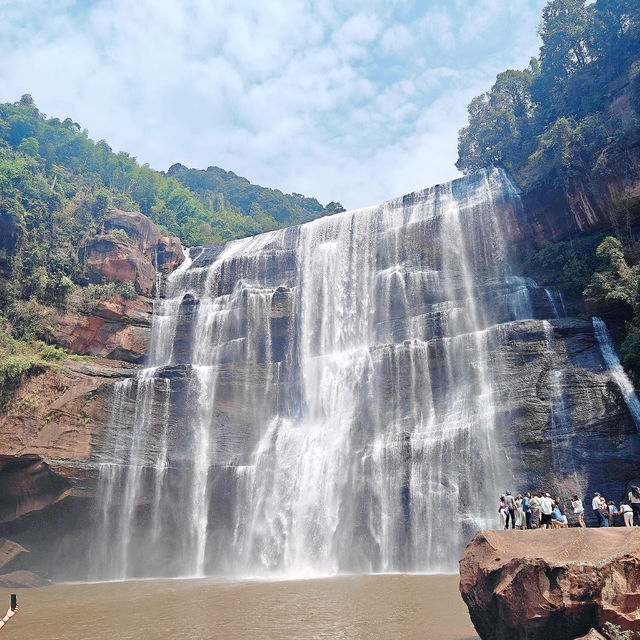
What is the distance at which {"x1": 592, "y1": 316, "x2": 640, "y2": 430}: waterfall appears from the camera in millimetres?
19611

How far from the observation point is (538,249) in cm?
2919

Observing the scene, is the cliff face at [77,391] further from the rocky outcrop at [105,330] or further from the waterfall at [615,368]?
the waterfall at [615,368]

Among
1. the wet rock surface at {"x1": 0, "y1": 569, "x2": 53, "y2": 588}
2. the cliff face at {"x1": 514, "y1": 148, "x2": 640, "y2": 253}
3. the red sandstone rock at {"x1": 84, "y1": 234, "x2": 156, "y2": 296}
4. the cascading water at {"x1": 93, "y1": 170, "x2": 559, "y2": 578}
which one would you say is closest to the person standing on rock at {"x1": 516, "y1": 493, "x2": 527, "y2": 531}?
the cascading water at {"x1": 93, "y1": 170, "x2": 559, "y2": 578}

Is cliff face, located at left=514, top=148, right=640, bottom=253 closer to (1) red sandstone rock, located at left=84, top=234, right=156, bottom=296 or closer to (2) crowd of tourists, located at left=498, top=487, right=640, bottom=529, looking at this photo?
(2) crowd of tourists, located at left=498, top=487, right=640, bottom=529

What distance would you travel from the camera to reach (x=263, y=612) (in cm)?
1196

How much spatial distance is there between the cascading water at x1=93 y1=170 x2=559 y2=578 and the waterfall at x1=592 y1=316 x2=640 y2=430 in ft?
11.4

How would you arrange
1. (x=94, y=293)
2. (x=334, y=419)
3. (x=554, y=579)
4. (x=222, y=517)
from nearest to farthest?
(x=554, y=579) → (x=222, y=517) → (x=334, y=419) → (x=94, y=293)

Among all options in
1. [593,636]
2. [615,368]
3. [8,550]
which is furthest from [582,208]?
[8,550]

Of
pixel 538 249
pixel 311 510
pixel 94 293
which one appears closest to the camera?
pixel 311 510

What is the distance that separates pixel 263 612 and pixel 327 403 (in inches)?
618

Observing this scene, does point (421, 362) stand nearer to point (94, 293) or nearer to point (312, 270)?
point (312, 270)

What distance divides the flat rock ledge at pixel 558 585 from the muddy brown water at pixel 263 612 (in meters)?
1.51

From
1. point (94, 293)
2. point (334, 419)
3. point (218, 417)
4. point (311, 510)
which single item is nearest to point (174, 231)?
point (94, 293)

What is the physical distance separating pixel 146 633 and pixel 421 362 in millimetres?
17164
